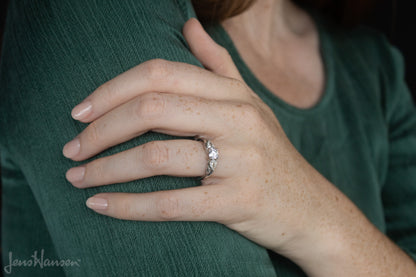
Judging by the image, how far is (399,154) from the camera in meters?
1.18

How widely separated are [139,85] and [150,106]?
39 mm

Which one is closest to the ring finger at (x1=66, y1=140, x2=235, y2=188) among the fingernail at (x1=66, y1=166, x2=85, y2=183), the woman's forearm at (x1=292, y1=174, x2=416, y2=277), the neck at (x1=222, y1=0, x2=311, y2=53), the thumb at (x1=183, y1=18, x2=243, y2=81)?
the fingernail at (x1=66, y1=166, x2=85, y2=183)

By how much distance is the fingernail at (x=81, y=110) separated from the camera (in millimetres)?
479

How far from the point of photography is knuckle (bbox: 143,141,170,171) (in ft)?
1.53

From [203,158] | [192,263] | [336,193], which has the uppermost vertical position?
[203,158]

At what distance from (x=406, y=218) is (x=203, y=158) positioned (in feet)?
3.02

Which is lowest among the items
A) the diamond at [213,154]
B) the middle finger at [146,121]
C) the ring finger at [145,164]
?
the diamond at [213,154]

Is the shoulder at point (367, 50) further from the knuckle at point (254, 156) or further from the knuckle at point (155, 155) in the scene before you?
the knuckle at point (155, 155)

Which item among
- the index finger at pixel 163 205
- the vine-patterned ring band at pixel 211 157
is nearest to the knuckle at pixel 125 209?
the index finger at pixel 163 205

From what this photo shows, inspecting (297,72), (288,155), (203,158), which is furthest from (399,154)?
(203,158)

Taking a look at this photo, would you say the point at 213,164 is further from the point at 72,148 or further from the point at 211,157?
the point at 72,148

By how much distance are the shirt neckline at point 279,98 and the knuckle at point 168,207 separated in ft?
1.39

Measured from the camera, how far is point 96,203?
0.48m

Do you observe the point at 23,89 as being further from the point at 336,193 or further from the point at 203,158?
the point at 336,193
